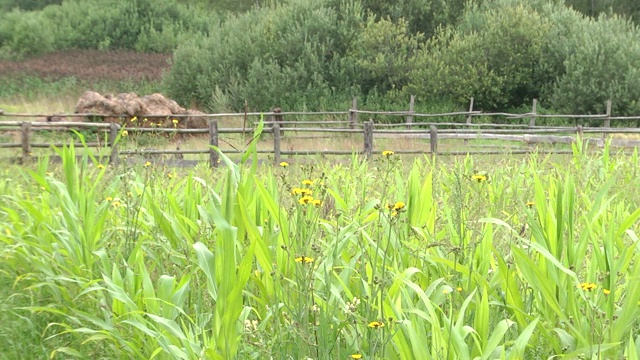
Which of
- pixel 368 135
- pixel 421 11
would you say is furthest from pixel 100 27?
pixel 368 135

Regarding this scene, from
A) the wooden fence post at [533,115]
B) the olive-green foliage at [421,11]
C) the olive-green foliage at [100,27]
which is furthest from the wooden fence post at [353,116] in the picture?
the olive-green foliage at [100,27]

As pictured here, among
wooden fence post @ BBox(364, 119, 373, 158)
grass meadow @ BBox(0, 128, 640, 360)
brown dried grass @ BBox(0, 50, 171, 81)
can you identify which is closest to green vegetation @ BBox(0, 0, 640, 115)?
brown dried grass @ BBox(0, 50, 171, 81)

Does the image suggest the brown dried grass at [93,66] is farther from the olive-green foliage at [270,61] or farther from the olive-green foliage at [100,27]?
the olive-green foliage at [270,61]

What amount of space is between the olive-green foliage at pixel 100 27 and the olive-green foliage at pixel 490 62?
1568 cm

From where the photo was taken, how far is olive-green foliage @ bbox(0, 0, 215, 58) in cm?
3400

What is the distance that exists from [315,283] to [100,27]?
117 feet

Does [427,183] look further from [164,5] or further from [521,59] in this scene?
[164,5]

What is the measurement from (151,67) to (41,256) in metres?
28.5

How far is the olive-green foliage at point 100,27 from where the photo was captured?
3400cm

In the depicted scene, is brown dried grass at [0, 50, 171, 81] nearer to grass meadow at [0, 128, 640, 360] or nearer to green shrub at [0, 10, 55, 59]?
green shrub at [0, 10, 55, 59]

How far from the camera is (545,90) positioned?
2425 cm

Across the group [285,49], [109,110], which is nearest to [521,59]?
[285,49]

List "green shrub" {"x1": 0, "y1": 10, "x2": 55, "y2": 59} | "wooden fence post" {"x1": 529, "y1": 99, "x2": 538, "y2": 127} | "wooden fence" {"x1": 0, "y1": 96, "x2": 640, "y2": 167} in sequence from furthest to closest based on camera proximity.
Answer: "green shrub" {"x1": 0, "y1": 10, "x2": 55, "y2": 59}
"wooden fence post" {"x1": 529, "y1": 99, "x2": 538, "y2": 127}
"wooden fence" {"x1": 0, "y1": 96, "x2": 640, "y2": 167}

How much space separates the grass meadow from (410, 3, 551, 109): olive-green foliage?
20.0m
